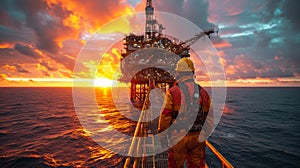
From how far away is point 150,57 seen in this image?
115 ft

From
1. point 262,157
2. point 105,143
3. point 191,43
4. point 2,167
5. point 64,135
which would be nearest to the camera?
point 2,167

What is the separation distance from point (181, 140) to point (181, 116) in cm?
46

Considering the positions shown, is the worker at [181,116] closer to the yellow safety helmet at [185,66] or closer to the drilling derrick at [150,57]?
the yellow safety helmet at [185,66]

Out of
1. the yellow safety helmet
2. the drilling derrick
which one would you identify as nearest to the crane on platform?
the drilling derrick

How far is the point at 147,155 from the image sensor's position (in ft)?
20.2

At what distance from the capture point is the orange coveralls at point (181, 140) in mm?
2717

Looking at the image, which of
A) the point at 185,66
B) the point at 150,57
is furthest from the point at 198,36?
the point at 185,66

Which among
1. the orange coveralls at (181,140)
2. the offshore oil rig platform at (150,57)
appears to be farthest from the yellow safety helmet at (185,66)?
the offshore oil rig platform at (150,57)

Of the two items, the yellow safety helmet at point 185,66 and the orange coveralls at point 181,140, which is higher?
the yellow safety helmet at point 185,66

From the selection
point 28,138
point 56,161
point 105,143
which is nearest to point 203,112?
point 56,161

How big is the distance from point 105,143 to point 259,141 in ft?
73.0

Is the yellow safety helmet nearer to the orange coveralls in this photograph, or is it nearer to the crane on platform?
the orange coveralls

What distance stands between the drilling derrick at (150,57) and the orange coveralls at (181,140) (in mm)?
27991

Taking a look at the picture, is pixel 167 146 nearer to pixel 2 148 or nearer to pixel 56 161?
pixel 56 161
